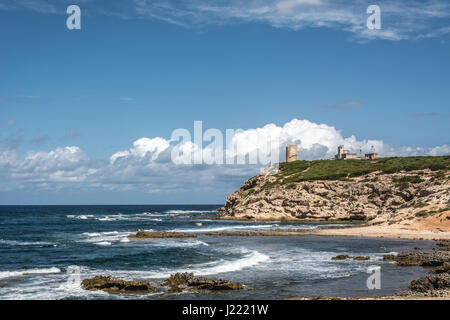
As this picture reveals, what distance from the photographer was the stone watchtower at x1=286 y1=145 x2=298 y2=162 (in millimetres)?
142625

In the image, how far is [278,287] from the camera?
23.0 meters

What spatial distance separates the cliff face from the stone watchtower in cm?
3677

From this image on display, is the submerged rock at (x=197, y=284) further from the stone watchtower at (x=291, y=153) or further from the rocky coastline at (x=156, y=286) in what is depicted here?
the stone watchtower at (x=291, y=153)

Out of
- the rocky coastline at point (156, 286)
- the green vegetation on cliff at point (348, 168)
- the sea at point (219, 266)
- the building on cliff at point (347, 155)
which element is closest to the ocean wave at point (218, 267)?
the sea at point (219, 266)

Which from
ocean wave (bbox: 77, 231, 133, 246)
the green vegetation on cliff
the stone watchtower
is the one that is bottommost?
ocean wave (bbox: 77, 231, 133, 246)

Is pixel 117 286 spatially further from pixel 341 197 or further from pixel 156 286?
pixel 341 197

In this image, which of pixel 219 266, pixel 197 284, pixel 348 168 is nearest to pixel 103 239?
pixel 219 266

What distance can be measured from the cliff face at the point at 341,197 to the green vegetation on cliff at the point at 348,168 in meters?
1.51

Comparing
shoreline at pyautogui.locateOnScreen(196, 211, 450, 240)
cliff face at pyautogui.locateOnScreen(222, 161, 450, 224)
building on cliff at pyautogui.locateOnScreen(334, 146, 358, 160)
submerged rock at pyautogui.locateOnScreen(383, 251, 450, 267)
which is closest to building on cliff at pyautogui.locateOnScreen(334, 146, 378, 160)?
building on cliff at pyautogui.locateOnScreen(334, 146, 358, 160)

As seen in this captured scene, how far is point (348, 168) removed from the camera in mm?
109062

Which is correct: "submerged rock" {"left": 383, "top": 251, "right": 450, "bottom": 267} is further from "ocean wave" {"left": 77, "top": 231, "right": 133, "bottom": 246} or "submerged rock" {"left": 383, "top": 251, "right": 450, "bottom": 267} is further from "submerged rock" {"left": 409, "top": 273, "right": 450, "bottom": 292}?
"ocean wave" {"left": 77, "top": 231, "right": 133, "bottom": 246}
